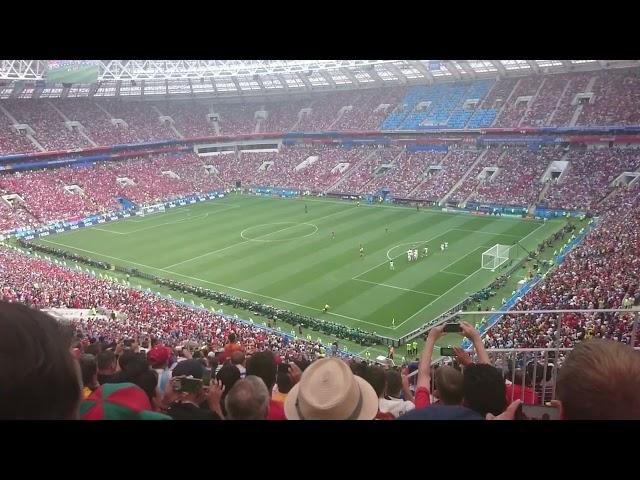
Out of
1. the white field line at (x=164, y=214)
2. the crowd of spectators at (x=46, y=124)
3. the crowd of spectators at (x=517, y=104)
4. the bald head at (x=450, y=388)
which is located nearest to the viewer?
the bald head at (x=450, y=388)

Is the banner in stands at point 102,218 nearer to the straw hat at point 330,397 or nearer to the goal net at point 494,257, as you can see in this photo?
the goal net at point 494,257

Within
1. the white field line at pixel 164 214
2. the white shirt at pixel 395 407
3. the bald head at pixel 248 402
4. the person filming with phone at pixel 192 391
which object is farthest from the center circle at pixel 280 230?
the bald head at pixel 248 402

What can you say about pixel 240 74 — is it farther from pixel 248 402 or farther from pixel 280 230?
pixel 248 402

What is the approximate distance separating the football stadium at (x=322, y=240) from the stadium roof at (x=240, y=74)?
362 mm

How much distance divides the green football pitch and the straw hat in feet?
67.1

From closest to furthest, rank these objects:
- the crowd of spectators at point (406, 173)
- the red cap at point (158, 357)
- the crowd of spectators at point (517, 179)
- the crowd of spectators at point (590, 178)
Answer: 1. the red cap at point (158, 357)
2. the crowd of spectators at point (590, 178)
3. the crowd of spectators at point (517, 179)
4. the crowd of spectators at point (406, 173)

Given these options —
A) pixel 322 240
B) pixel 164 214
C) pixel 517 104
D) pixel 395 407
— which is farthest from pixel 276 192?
pixel 395 407

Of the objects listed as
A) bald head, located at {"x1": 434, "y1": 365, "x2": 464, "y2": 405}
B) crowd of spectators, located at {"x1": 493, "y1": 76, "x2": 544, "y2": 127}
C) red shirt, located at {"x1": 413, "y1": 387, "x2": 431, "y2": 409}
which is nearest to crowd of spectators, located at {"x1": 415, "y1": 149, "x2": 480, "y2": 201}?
crowd of spectators, located at {"x1": 493, "y1": 76, "x2": 544, "y2": 127}

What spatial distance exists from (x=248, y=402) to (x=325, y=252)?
3263 centimetres

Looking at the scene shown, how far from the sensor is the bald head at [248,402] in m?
3.55

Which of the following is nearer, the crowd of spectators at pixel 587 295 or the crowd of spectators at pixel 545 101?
the crowd of spectators at pixel 587 295

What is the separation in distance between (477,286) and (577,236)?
10857mm

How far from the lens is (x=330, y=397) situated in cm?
298
